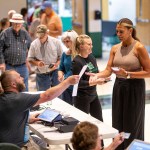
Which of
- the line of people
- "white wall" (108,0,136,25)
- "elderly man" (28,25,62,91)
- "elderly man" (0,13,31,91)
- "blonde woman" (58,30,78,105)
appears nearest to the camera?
the line of people

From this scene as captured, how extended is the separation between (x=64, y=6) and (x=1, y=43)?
1309cm

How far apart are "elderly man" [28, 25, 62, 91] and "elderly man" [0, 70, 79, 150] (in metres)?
2.77

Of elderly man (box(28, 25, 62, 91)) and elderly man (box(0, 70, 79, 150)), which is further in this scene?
elderly man (box(28, 25, 62, 91))

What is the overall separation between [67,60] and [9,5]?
4.79 m

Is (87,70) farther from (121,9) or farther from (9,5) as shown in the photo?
(121,9)

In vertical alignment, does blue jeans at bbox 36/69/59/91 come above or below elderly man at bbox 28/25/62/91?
below

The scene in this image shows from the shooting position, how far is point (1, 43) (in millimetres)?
6855

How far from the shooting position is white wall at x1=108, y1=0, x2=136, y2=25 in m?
16.1

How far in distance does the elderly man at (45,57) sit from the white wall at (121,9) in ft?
31.2

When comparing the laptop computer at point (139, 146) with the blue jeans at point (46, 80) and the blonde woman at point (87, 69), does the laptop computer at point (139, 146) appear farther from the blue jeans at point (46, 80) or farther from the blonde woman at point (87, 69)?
the blue jeans at point (46, 80)

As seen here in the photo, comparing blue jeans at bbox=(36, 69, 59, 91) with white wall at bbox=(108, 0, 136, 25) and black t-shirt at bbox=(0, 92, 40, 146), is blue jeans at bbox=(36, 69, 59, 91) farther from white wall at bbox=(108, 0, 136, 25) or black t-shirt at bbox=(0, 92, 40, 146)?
white wall at bbox=(108, 0, 136, 25)

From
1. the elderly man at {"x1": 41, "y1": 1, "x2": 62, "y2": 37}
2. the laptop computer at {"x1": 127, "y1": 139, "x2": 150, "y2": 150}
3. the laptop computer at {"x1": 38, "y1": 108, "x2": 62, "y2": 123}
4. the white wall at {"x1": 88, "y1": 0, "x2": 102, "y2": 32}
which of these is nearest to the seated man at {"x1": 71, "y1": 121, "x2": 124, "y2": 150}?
the laptop computer at {"x1": 127, "y1": 139, "x2": 150, "y2": 150}

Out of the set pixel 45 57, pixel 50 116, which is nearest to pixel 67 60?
pixel 45 57

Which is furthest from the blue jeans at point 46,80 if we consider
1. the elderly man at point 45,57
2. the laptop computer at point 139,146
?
the laptop computer at point 139,146
